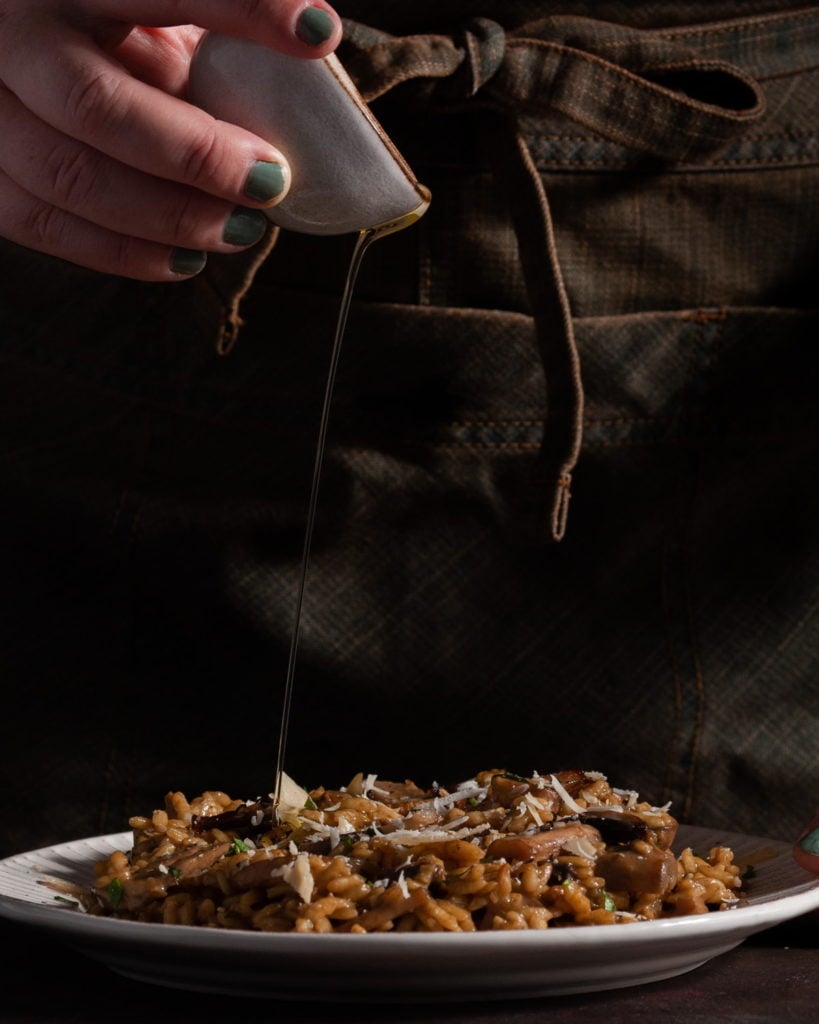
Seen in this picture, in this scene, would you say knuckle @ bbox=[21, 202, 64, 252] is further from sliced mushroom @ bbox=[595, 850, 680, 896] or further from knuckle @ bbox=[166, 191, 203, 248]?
sliced mushroom @ bbox=[595, 850, 680, 896]

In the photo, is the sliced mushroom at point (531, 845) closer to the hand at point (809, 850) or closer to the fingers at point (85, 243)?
the hand at point (809, 850)

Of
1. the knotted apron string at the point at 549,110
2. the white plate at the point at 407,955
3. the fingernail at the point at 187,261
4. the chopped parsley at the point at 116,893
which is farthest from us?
the knotted apron string at the point at 549,110

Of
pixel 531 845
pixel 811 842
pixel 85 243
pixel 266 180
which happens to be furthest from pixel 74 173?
pixel 811 842

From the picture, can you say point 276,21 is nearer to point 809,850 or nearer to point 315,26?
point 315,26

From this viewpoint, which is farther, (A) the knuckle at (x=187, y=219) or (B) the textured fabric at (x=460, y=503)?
(B) the textured fabric at (x=460, y=503)

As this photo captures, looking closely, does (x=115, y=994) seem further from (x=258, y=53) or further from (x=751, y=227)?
(x=751, y=227)

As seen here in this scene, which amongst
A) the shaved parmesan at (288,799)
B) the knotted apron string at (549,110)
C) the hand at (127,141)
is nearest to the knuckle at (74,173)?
the hand at (127,141)

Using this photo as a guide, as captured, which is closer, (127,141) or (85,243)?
(127,141)
